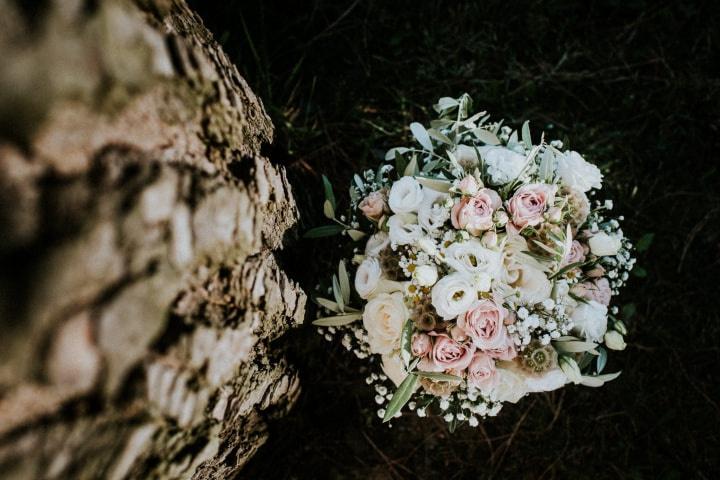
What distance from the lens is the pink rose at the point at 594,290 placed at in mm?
1537

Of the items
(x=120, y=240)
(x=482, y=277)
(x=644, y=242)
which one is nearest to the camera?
(x=120, y=240)

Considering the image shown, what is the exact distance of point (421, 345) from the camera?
136cm

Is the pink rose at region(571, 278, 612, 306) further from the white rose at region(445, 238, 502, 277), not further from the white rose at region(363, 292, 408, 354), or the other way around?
→ the white rose at region(363, 292, 408, 354)

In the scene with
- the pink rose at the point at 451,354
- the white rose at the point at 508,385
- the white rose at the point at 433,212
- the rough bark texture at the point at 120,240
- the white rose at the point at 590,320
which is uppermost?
the rough bark texture at the point at 120,240

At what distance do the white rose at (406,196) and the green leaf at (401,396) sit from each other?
1.59 ft

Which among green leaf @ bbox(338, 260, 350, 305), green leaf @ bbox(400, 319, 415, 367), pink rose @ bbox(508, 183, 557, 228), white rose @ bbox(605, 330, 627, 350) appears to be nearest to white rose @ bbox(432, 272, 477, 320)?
green leaf @ bbox(400, 319, 415, 367)

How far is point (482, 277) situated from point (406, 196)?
0.32 metres

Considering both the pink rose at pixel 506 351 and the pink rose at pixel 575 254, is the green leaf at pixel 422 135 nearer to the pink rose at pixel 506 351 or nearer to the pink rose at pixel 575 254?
the pink rose at pixel 575 254

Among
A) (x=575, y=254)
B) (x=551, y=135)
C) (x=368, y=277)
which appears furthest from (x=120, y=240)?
(x=551, y=135)

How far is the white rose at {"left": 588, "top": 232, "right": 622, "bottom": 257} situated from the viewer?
4.86ft

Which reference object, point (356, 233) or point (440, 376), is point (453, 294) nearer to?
point (440, 376)

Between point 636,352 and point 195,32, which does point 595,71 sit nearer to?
point 636,352

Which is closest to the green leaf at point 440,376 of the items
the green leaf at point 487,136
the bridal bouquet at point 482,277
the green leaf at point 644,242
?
the bridal bouquet at point 482,277

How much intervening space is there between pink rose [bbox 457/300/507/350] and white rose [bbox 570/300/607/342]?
0.32 meters
